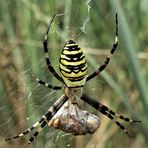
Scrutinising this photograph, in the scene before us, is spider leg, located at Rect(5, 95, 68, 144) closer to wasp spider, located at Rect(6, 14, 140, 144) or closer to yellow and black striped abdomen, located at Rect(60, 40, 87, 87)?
wasp spider, located at Rect(6, 14, 140, 144)

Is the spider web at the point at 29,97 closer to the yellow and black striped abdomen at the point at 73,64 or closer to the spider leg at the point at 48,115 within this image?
the spider leg at the point at 48,115

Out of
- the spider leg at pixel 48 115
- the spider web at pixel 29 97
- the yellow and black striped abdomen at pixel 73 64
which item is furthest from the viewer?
the spider leg at pixel 48 115

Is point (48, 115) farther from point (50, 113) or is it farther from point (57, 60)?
point (57, 60)

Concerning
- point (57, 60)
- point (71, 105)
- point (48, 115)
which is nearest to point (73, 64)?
point (57, 60)

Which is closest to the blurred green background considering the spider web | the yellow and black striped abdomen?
the spider web

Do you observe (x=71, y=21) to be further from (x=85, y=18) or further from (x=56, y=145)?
(x=56, y=145)

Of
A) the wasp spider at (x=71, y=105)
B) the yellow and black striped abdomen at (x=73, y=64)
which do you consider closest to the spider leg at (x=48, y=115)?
the wasp spider at (x=71, y=105)

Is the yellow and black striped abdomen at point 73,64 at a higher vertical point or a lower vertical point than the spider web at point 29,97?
higher
